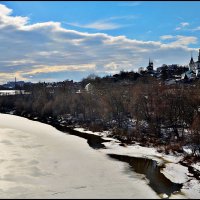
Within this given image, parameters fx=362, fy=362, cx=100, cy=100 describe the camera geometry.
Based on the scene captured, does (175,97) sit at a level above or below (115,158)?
above

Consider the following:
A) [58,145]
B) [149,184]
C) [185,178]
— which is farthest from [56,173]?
[58,145]

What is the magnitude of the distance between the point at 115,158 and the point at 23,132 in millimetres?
22390

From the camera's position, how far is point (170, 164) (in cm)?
3105

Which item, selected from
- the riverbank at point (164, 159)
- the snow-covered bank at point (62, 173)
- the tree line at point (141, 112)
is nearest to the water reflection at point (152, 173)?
the riverbank at point (164, 159)

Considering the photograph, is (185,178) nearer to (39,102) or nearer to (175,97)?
(175,97)

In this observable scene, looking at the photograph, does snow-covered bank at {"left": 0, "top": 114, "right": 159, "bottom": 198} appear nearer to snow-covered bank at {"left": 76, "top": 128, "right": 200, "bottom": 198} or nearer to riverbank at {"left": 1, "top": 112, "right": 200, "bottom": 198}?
riverbank at {"left": 1, "top": 112, "right": 200, "bottom": 198}

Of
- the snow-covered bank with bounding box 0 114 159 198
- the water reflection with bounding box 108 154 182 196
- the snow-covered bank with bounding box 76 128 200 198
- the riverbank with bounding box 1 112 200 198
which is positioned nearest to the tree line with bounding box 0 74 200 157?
the riverbank with bounding box 1 112 200 198

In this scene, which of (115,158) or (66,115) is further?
(66,115)

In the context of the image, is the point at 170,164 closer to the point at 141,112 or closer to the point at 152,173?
the point at 152,173

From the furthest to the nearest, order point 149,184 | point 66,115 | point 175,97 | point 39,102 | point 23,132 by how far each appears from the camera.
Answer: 1. point 39,102
2. point 66,115
3. point 23,132
4. point 175,97
5. point 149,184

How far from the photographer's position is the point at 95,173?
27312 millimetres

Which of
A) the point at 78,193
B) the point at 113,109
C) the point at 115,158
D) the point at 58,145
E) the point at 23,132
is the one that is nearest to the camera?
the point at 78,193

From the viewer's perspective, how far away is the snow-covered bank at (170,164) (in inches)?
937

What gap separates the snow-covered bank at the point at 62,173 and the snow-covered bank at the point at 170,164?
2372 millimetres
